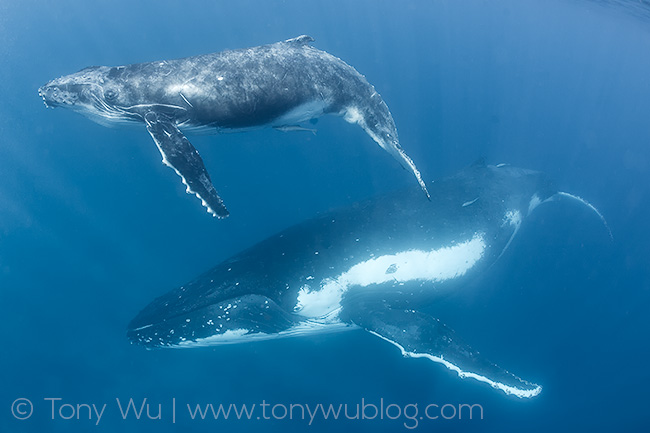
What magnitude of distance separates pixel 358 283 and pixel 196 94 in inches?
180

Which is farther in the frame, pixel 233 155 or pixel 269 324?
pixel 233 155

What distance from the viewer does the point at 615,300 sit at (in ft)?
49.2

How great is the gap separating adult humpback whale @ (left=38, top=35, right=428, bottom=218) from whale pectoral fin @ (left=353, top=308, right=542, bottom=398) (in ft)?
12.3

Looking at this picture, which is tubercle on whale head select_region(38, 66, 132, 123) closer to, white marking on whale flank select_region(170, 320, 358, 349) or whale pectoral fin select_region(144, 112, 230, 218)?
whale pectoral fin select_region(144, 112, 230, 218)

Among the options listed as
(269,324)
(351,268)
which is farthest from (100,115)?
(351,268)

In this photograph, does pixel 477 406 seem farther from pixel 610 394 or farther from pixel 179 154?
pixel 179 154

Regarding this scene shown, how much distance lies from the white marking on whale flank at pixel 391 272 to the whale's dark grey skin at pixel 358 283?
0.02 m

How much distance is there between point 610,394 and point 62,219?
20.8 m

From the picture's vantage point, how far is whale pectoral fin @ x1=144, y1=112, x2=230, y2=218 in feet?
18.0

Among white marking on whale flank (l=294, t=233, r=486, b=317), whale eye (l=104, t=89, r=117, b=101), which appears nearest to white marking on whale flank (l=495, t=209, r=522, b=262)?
white marking on whale flank (l=294, t=233, r=486, b=317)

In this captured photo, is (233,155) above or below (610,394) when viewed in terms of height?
above

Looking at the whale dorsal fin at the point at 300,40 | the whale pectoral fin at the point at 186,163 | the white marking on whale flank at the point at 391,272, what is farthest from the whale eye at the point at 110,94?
the white marking on whale flank at the point at 391,272

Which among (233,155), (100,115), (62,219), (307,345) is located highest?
(233,155)

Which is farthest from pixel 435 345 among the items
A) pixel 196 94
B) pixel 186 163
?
pixel 196 94
